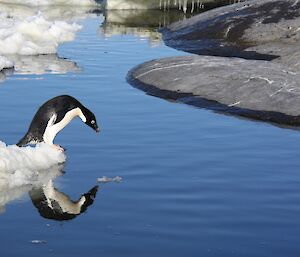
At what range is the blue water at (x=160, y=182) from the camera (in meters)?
9.10

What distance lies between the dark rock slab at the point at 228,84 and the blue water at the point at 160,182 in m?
0.51

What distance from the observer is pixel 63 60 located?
2191cm

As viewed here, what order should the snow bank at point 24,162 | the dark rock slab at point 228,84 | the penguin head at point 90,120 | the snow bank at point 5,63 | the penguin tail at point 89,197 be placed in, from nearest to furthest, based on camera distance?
1. the penguin tail at point 89,197
2. the snow bank at point 24,162
3. the penguin head at point 90,120
4. the dark rock slab at point 228,84
5. the snow bank at point 5,63

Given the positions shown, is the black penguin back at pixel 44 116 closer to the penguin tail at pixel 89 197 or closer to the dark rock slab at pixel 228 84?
the penguin tail at pixel 89 197

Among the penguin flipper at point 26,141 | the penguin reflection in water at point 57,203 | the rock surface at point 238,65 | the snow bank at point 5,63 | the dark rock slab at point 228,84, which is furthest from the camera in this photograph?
the snow bank at point 5,63

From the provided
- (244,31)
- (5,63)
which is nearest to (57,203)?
(5,63)

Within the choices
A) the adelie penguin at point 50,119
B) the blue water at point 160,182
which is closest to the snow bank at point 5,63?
the blue water at point 160,182

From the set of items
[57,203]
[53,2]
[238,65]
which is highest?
[53,2]

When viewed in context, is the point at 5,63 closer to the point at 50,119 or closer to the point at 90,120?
the point at 90,120

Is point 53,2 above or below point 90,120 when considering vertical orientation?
above

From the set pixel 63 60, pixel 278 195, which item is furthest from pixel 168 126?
pixel 63 60

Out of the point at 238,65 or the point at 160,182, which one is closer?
the point at 160,182

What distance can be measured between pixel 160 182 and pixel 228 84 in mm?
6218

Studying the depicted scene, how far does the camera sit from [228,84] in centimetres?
1714
